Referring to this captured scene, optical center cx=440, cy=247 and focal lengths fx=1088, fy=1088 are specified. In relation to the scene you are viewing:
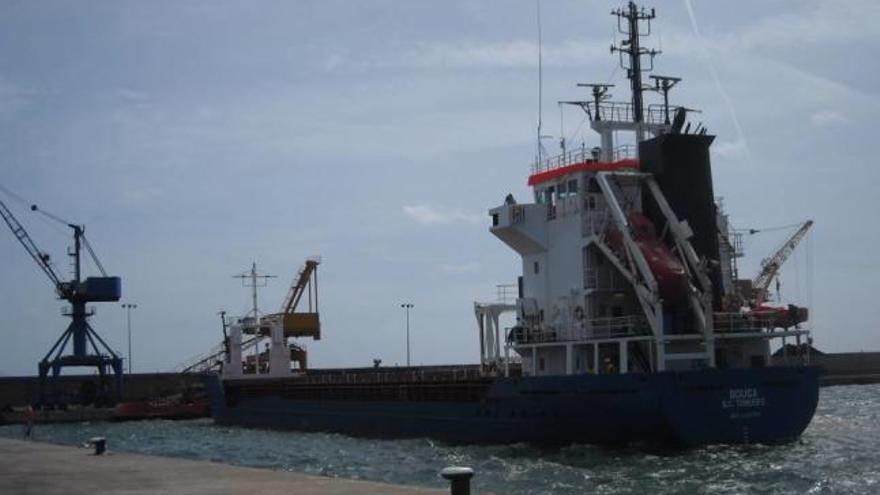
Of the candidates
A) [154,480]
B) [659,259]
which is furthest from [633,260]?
[154,480]

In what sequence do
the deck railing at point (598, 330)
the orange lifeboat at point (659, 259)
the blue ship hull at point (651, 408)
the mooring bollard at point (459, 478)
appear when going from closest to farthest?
1. the mooring bollard at point (459, 478)
2. the blue ship hull at point (651, 408)
3. the orange lifeboat at point (659, 259)
4. the deck railing at point (598, 330)

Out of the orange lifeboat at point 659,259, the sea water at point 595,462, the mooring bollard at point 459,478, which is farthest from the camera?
the orange lifeboat at point 659,259

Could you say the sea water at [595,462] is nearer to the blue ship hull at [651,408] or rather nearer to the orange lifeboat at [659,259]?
the blue ship hull at [651,408]

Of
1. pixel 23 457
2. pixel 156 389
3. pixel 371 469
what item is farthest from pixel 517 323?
pixel 156 389

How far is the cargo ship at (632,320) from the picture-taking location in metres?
25.6

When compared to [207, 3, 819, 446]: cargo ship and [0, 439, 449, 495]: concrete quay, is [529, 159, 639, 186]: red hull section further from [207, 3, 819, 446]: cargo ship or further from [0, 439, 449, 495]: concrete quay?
[0, 439, 449, 495]: concrete quay

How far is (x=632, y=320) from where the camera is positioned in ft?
89.8

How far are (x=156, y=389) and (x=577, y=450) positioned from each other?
56.7 meters

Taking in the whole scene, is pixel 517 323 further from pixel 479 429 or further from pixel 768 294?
pixel 768 294

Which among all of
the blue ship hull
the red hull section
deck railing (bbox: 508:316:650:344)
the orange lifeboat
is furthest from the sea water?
the red hull section

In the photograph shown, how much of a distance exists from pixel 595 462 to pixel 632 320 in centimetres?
458

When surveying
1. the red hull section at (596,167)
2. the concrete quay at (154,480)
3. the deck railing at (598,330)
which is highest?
the red hull section at (596,167)

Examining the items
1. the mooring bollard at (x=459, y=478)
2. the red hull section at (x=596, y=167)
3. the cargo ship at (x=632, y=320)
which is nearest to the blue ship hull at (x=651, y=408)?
the cargo ship at (x=632, y=320)

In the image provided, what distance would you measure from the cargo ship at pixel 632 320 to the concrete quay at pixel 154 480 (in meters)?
11.1
